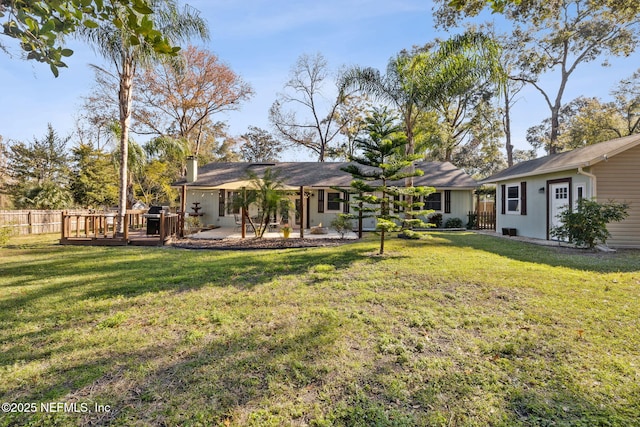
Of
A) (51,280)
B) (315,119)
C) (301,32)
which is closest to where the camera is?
(51,280)

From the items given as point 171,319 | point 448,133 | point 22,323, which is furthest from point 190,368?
point 448,133

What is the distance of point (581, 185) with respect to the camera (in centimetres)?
1001

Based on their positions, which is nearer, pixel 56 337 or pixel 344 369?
pixel 344 369

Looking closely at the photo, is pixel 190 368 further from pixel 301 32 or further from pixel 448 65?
pixel 301 32

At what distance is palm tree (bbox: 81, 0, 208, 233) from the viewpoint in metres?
10.0

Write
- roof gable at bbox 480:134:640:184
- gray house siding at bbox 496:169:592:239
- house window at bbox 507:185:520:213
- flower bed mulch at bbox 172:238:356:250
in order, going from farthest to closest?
house window at bbox 507:185:520:213 → gray house siding at bbox 496:169:592:239 → flower bed mulch at bbox 172:238:356:250 → roof gable at bbox 480:134:640:184

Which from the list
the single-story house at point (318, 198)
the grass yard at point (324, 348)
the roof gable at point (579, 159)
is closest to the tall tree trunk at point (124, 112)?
the single-story house at point (318, 198)

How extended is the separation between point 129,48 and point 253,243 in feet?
24.3

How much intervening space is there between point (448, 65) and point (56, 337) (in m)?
12.1

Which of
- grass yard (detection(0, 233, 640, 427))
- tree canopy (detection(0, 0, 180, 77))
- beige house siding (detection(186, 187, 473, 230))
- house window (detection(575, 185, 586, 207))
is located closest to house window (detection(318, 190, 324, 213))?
beige house siding (detection(186, 187, 473, 230))

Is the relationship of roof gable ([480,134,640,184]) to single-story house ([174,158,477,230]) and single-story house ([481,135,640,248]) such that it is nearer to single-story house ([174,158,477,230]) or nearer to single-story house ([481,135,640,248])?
single-story house ([481,135,640,248])

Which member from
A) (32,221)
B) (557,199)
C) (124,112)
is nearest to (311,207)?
(124,112)

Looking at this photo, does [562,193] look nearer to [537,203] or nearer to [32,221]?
[537,203]

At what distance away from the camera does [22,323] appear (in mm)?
3740
